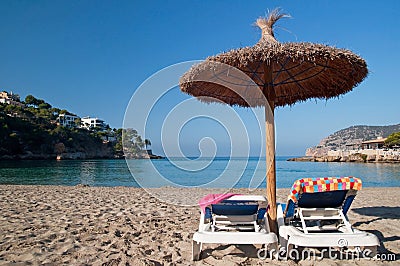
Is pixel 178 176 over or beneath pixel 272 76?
beneath

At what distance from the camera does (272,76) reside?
365cm

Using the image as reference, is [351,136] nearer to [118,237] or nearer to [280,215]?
[280,215]

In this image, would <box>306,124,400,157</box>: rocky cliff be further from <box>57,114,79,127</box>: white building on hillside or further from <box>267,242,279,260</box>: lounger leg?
<box>267,242,279,260</box>: lounger leg

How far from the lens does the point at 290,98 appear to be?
4.55 meters

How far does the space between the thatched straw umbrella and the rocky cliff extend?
8036 cm

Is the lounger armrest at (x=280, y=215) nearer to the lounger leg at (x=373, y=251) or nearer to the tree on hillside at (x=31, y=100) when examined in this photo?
the lounger leg at (x=373, y=251)

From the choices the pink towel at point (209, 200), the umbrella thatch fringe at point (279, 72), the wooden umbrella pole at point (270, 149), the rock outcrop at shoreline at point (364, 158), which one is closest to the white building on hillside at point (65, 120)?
the rock outcrop at shoreline at point (364, 158)

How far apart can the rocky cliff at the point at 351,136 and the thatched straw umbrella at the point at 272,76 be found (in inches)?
3164

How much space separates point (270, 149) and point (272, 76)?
981mm

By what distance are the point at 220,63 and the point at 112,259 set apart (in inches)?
84.5

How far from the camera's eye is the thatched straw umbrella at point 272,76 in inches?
112

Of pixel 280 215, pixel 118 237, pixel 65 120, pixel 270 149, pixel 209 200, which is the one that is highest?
pixel 65 120

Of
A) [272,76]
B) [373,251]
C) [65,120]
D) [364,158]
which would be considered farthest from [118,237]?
[65,120]

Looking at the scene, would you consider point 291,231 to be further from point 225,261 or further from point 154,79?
point 154,79
